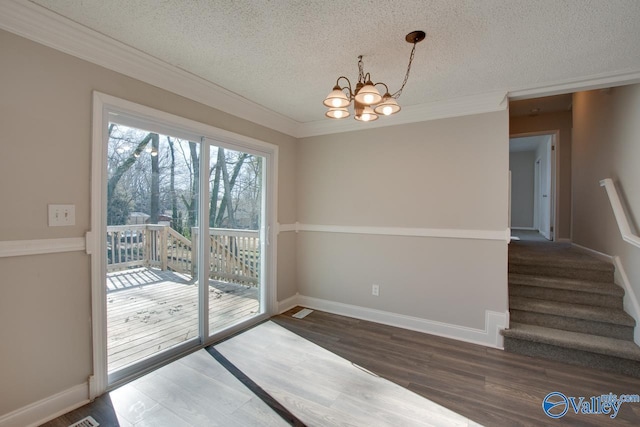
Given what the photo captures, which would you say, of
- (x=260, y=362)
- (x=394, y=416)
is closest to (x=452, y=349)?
(x=394, y=416)

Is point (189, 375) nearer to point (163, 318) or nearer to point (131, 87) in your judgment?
point (163, 318)

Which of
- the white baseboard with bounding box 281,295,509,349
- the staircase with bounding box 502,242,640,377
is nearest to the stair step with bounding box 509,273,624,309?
the staircase with bounding box 502,242,640,377

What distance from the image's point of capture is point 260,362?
101 inches

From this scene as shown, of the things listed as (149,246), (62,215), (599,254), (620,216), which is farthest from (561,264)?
(62,215)

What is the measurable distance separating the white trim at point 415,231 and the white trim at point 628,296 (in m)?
1.13

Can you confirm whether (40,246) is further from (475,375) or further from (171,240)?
(475,375)

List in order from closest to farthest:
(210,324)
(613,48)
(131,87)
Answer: (613,48) → (131,87) → (210,324)

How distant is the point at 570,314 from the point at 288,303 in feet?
10.00

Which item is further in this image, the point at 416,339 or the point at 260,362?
the point at 416,339

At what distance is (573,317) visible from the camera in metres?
2.81

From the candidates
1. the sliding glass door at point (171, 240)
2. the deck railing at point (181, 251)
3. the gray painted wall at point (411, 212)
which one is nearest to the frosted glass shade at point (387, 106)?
the gray painted wall at point (411, 212)

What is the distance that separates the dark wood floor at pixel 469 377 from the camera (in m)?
1.91

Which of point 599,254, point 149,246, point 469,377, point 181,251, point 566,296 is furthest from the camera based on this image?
point 599,254

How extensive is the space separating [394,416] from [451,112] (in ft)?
9.18
